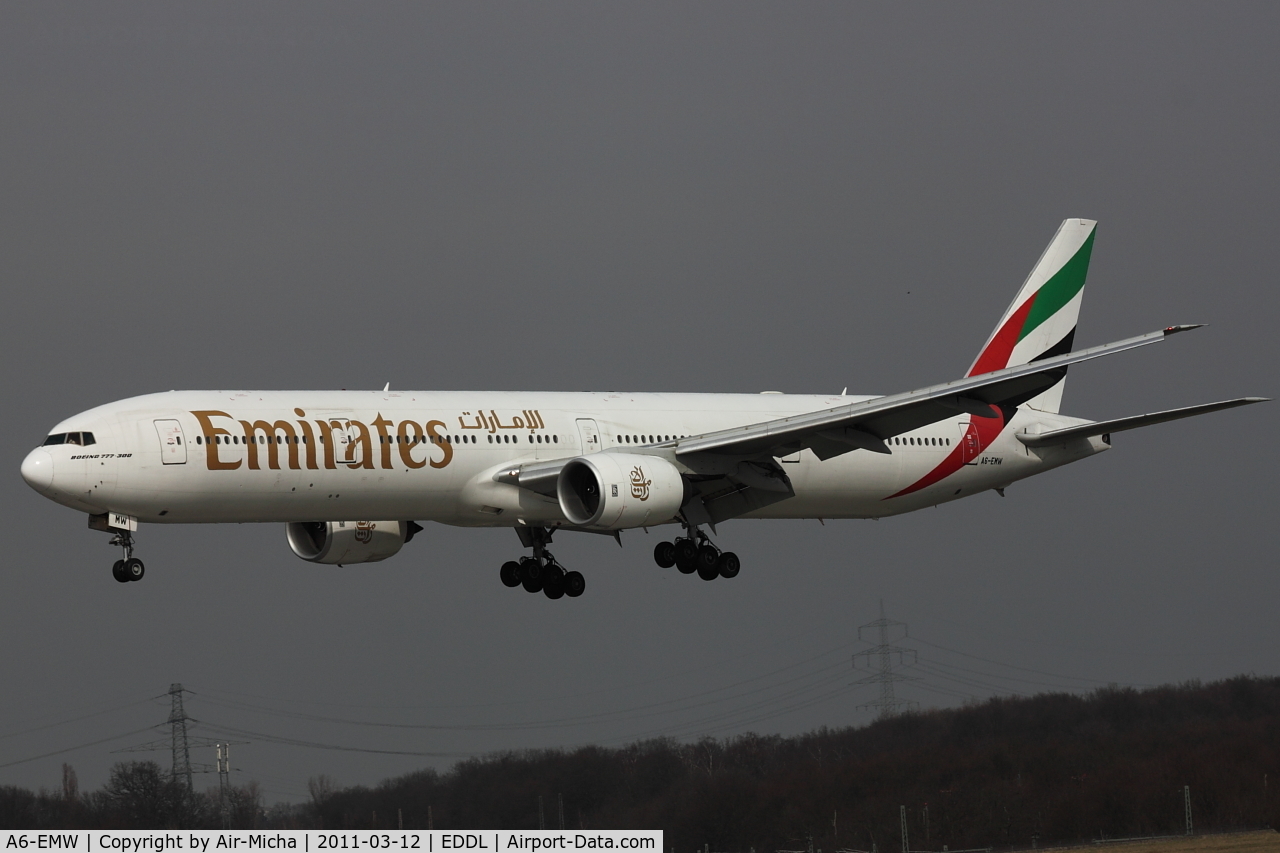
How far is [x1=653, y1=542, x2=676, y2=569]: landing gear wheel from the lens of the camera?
43.8 m

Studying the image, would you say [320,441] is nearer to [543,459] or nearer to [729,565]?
[543,459]

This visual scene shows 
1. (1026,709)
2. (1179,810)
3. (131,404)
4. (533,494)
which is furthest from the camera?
(1026,709)

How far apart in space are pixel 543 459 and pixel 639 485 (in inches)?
120

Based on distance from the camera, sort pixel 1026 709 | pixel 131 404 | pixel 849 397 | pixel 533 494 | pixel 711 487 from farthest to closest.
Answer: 1. pixel 1026 709
2. pixel 849 397
3. pixel 711 487
4. pixel 533 494
5. pixel 131 404

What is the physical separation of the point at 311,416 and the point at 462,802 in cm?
2247

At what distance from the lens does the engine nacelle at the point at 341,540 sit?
143ft

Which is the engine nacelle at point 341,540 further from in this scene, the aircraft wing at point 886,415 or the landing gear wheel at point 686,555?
the aircraft wing at point 886,415

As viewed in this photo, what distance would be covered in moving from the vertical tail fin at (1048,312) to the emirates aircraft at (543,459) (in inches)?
79.4

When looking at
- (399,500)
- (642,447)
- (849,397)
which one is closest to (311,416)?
(399,500)

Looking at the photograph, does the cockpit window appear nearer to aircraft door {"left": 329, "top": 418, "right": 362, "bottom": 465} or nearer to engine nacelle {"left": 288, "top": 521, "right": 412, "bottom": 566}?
aircraft door {"left": 329, "top": 418, "right": 362, "bottom": 465}

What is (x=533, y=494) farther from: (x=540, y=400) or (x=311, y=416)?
(x=311, y=416)

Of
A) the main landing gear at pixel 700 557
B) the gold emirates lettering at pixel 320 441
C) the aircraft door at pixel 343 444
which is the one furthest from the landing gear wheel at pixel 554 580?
the aircraft door at pixel 343 444

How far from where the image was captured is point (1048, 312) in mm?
50844

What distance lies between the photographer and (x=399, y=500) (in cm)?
3853
